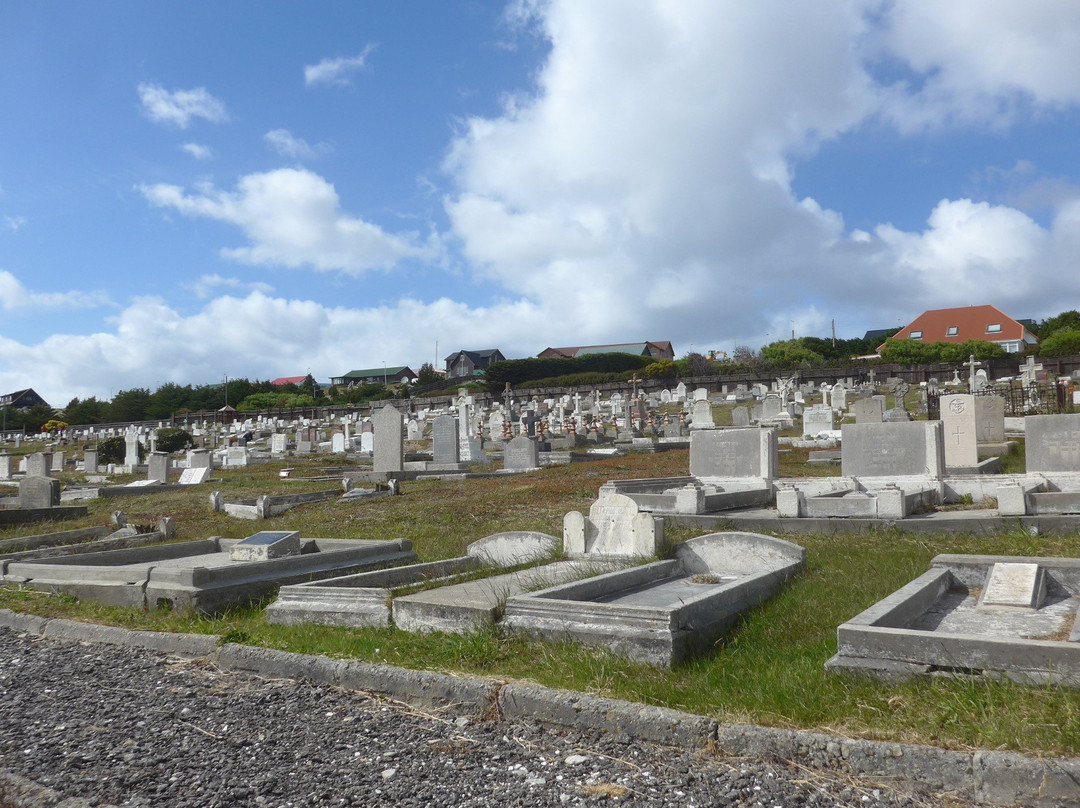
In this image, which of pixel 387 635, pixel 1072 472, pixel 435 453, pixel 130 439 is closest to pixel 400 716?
pixel 387 635

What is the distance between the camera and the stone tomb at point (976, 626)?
3865 mm

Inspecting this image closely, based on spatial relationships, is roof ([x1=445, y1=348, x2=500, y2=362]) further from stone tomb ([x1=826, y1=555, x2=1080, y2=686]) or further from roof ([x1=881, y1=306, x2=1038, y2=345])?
stone tomb ([x1=826, y1=555, x2=1080, y2=686])

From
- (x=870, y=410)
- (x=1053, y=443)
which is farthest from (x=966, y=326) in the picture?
(x=1053, y=443)

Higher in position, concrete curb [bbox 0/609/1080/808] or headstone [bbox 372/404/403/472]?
A: headstone [bbox 372/404/403/472]

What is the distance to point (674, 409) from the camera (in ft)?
139

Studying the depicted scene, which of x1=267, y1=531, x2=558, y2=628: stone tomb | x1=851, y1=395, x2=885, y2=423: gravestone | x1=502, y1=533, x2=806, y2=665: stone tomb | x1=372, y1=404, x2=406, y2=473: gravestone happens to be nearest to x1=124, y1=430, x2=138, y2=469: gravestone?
x1=372, y1=404, x2=406, y2=473: gravestone

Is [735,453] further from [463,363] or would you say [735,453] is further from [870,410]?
[463,363]

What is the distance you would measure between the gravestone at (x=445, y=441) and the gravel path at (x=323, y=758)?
1742 cm

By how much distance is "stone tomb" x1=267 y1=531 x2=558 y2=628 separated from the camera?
19.8 feet

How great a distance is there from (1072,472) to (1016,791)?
32.8 feet

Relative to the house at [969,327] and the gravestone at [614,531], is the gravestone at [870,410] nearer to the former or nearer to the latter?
the gravestone at [614,531]

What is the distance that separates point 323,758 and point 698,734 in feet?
5.97

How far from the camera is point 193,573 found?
688cm

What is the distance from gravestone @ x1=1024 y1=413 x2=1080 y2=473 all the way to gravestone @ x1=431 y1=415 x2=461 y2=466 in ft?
47.8
